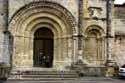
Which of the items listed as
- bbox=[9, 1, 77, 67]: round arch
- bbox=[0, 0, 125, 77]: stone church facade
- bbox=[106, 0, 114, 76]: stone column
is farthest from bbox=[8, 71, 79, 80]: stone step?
bbox=[106, 0, 114, 76]: stone column

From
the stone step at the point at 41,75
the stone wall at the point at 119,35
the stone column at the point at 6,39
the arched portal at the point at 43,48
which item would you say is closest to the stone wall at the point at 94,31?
the stone wall at the point at 119,35

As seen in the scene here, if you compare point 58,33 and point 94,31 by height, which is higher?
point 94,31

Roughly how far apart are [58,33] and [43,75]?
4.52 meters

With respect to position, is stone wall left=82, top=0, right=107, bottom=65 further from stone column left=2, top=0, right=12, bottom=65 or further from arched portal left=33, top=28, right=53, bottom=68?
stone column left=2, top=0, right=12, bottom=65

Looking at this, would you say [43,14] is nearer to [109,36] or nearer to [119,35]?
[109,36]

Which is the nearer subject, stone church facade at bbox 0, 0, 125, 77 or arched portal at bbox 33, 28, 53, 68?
stone church facade at bbox 0, 0, 125, 77

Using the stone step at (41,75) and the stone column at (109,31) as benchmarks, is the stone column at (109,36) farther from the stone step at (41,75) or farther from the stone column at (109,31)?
the stone step at (41,75)

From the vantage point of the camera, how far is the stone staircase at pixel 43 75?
73.4ft

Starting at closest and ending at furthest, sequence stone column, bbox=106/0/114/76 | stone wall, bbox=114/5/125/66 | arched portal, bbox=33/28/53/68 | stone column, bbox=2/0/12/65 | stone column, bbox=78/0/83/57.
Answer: stone column, bbox=2/0/12/65 → stone column, bbox=78/0/83/57 → stone column, bbox=106/0/114/76 → arched portal, bbox=33/28/53/68 → stone wall, bbox=114/5/125/66

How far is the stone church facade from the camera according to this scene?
2469cm

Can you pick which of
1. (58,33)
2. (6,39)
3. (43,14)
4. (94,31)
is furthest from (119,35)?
(6,39)

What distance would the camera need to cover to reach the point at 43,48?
86.9 feet

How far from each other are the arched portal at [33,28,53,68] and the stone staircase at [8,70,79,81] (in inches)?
115

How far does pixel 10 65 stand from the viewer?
24188 mm
